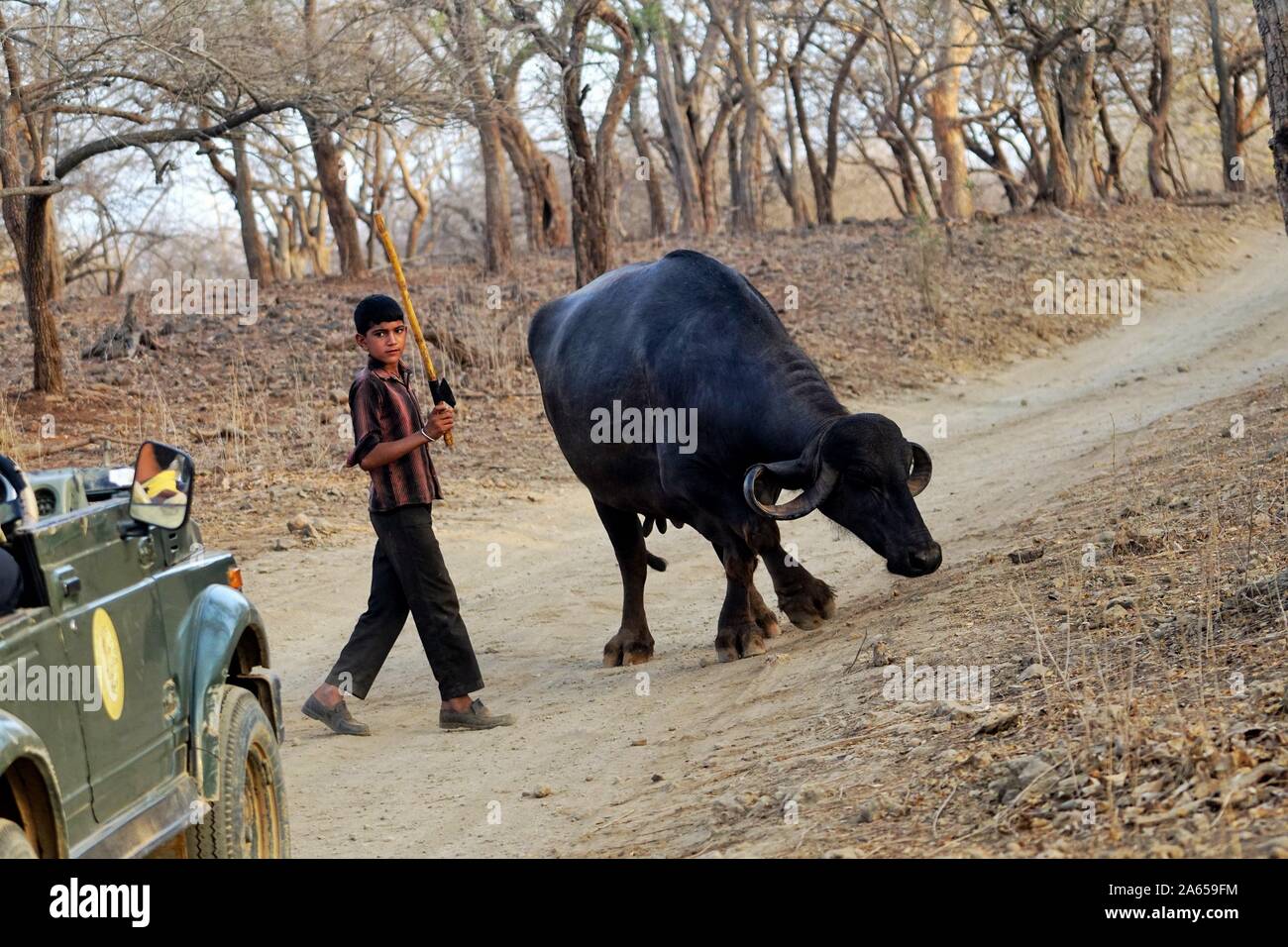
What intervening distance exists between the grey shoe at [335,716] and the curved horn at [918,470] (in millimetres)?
3025

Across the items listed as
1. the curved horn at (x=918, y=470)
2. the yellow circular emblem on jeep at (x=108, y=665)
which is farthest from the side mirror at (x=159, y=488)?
the curved horn at (x=918, y=470)

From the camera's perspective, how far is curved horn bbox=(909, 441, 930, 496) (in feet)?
25.3

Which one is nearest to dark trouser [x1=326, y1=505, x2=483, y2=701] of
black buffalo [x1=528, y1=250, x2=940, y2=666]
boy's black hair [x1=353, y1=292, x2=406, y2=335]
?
boy's black hair [x1=353, y1=292, x2=406, y2=335]

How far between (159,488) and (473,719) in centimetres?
319

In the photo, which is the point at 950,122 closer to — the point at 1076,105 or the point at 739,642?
the point at 1076,105

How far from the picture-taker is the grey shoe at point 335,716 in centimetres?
720

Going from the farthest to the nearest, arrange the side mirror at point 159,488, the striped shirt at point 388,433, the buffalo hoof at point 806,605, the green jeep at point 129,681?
1. the buffalo hoof at point 806,605
2. the striped shirt at point 388,433
3. the side mirror at point 159,488
4. the green jeep at point 129,681

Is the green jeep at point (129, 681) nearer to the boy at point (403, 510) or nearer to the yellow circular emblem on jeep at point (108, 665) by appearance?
the yellow circular emblem on jeep at point (108, 665)

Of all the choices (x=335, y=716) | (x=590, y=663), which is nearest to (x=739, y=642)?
(x=590, y=663)

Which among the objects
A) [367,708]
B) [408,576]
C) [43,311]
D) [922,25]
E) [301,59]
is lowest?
[367,708]
